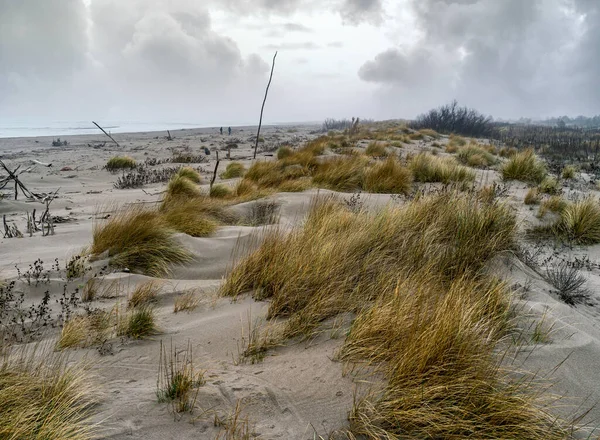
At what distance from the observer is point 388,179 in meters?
7.04

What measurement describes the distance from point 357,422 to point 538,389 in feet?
3.20

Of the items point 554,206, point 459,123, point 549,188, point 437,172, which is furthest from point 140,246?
point 459,123

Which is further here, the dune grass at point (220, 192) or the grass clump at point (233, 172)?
the grass clump at point (233, 172)

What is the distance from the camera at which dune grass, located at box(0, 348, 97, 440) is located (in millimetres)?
1399

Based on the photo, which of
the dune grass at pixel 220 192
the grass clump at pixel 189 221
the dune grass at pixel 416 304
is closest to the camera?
the dune grass at pixel 416 304

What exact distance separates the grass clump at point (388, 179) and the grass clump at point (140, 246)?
4165mm

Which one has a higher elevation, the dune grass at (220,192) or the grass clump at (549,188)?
the grass clump at (549,188)

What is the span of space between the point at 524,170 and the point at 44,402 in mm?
9189

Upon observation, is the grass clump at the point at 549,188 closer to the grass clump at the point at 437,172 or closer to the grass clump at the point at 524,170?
the grass clump at the point at 524,170

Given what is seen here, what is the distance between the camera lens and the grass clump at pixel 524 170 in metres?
8.16

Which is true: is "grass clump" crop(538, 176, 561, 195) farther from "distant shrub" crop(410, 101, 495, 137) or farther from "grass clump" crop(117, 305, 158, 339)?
"distant shrub" crop(410, 101, 495, 137)

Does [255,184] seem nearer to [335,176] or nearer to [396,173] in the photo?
[335,176]

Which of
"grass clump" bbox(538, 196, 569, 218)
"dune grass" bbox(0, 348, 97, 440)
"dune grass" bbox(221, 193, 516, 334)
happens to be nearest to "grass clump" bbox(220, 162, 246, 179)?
"dune grass" bbox(221, 193, 516, 334)

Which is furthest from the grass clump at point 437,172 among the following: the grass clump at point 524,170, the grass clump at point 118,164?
the grass clump at point 118,164
